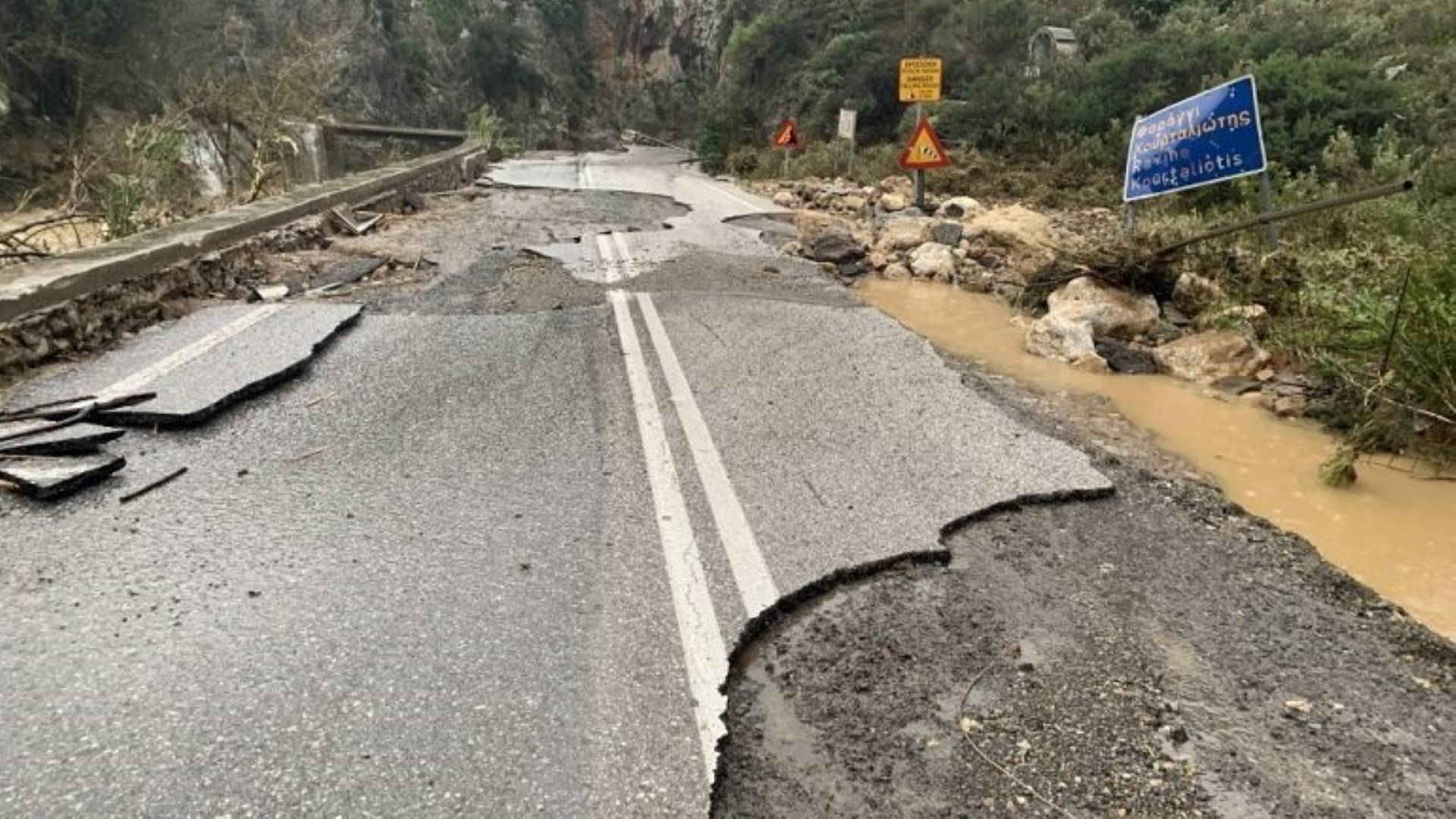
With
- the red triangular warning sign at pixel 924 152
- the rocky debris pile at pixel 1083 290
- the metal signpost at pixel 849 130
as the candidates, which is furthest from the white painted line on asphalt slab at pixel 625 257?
the metal signpost at pixel 849 130

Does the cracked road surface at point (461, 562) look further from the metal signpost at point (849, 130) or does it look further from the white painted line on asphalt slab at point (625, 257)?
A: the metal signpost at point (849, 130)

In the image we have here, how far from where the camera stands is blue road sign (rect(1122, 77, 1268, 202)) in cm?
764

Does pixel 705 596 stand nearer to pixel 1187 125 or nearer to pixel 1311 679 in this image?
pixel 1311 679

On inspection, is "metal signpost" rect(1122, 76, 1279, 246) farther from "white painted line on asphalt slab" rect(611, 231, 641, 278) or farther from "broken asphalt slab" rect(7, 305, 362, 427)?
"broken asphalt slab" rect(7, 305, 362, 427)

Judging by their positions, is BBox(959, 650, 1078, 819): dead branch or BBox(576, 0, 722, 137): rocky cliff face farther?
BBox(576, 0, 722, 137): rocky cliff face

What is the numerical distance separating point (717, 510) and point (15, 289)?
448 centimetres

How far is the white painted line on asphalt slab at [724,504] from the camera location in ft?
10.7

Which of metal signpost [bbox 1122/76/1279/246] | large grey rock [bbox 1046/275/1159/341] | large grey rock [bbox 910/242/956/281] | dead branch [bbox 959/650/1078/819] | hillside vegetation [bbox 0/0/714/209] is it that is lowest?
dead branch [bbox 959/650/1078/819]

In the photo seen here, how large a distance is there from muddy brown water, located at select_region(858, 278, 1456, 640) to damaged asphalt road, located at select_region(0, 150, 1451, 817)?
51 cm

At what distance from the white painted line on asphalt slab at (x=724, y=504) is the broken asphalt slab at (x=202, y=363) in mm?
2304

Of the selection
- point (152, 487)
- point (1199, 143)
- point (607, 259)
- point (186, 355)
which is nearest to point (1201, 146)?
point (1199, 143)

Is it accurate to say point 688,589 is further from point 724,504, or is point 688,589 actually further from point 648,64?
point 648,64

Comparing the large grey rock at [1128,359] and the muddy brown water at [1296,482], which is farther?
the large grey rock at [1128,359]

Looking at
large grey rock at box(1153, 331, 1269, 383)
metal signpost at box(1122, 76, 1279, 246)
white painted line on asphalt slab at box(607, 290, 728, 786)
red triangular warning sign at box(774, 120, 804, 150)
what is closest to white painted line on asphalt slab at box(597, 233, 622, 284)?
white painted line on asphalt slab at box(607, 290, 728, 786)
